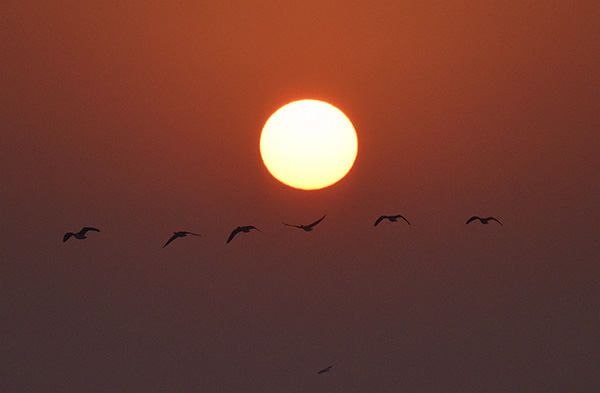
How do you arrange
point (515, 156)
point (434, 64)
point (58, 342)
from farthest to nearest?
point (58, 342) → point (515, 156) → point (434, 64)

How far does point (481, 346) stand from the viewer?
33.3m

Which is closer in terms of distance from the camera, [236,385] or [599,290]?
[599,290]

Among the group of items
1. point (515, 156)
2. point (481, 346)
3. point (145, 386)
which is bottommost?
point (145, 386)

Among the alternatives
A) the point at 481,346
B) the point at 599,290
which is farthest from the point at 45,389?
the point at 599,290

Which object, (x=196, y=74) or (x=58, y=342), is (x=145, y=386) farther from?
(x=196, y=74)

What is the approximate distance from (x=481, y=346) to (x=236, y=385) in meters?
11.4

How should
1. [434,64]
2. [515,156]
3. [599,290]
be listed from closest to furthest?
[434,64]
[515,156]
[599,290]

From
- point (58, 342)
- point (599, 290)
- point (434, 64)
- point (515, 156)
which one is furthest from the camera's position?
point (58, 342)

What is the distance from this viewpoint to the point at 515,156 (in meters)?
28.5

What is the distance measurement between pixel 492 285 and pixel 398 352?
533 centimetres

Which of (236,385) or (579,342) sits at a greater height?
(579,342)

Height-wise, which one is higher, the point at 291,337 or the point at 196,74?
the point at 196,74

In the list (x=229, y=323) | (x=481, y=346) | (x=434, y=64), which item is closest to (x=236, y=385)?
(x=229, y=323)

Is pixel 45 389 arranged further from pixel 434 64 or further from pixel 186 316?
pixel 434 64
